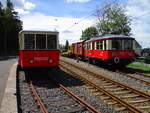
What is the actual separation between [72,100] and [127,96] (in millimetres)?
2280

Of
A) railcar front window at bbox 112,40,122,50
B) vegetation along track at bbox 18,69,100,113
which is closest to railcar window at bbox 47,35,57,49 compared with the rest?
vegetation along track at bbox 18,69,100,113

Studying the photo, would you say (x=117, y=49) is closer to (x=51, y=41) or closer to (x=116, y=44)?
(x=116, y=44)

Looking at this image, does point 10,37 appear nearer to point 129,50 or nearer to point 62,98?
point 129,50

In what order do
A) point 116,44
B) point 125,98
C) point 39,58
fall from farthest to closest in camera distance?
point 116,44, point 39,58, point 125,98

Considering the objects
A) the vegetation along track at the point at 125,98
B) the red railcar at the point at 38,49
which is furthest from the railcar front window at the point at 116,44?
the vegetation along track at the point at 125,98

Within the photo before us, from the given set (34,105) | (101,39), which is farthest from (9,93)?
(101,39)

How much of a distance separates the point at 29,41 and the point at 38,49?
630mm

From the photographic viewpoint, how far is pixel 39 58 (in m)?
11.8

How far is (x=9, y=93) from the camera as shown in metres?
8.14

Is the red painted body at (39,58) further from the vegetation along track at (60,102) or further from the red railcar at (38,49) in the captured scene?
the vegetation along track at (60,102)

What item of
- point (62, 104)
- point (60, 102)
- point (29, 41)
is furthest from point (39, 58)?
point (62, 104)

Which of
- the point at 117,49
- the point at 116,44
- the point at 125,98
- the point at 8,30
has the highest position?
the point at 8,30

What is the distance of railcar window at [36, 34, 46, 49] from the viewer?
11.8 meters

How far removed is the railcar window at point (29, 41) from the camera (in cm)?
1163
